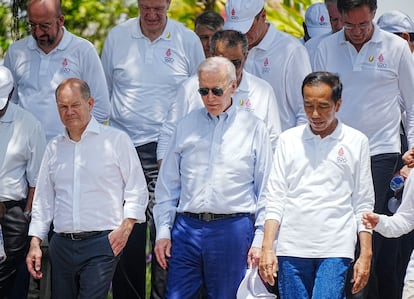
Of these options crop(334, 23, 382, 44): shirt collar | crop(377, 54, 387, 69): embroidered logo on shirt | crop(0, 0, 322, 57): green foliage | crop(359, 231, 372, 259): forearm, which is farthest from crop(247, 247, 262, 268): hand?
crop(0, 0, 322, 57): green foliage

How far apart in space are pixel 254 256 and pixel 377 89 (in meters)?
1.66

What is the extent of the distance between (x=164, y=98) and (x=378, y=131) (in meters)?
1.57

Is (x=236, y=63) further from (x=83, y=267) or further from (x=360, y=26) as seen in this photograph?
(x=83, y=267)

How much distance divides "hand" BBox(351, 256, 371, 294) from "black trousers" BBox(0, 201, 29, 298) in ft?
8.17

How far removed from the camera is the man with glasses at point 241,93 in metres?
7.80

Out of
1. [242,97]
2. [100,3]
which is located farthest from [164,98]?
[100,3]

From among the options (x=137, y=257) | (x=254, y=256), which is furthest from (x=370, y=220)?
(x=137, y=257)

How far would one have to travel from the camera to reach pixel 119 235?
24.9 ft

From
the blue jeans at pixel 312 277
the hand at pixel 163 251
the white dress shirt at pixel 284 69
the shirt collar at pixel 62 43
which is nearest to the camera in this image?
the blue jeans at pixel 312 277

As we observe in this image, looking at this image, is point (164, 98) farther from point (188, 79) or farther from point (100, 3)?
point (100, 3)

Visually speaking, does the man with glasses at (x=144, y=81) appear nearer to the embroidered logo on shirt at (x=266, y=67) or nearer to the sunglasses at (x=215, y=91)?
the embroidered logo on shirt at (x=266, y=67)

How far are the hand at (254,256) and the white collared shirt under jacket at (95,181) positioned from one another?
797 mm

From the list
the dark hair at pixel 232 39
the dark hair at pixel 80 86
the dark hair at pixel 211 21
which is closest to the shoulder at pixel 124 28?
the dark hair at pixel 211 21

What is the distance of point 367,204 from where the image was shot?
281 inches
